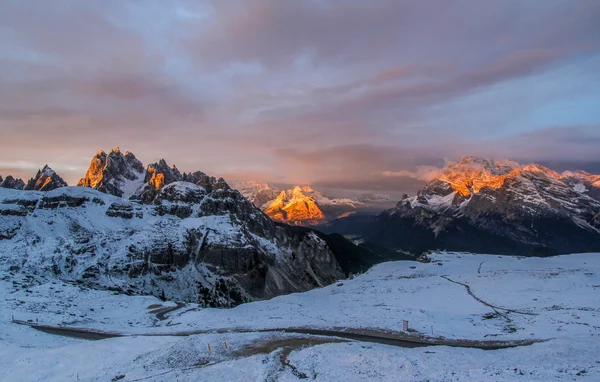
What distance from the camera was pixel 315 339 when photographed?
47000mm

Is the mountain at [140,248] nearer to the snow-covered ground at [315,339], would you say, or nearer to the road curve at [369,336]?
the snow-covered ground at [315,339]

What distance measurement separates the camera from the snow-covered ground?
3366cm

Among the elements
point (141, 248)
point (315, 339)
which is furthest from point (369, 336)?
point (141, 248)

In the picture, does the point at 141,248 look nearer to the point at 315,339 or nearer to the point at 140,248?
the point at 140,248

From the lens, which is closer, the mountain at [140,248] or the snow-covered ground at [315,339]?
the snow-covered ground at [315,339]

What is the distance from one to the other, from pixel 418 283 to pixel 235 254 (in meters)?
73.7

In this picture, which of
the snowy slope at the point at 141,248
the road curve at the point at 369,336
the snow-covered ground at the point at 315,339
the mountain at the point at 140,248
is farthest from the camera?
the snowy slope at the point at 141,248

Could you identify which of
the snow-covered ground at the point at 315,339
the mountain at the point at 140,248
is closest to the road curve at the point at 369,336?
the snow-covered ground at the point at 315,339

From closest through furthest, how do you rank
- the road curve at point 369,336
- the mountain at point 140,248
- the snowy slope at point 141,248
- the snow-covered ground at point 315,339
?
the snow-covered ground at point 315,339 < the road curve at point 369,336 < the mountain at point 140,248 < the snowy slope at point 141,248

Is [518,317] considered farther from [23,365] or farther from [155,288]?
[155,288]

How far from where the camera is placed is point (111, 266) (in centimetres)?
12775

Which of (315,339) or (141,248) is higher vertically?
(141,248)

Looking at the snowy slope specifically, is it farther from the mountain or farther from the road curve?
the road curve

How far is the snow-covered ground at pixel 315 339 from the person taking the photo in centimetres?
3366
